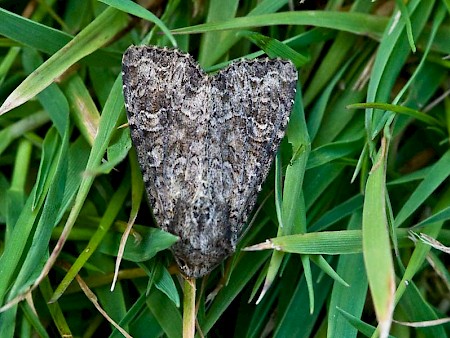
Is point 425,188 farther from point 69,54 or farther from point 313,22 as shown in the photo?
point 69,54

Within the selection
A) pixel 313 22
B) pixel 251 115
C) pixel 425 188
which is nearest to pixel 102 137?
pixel 251 115

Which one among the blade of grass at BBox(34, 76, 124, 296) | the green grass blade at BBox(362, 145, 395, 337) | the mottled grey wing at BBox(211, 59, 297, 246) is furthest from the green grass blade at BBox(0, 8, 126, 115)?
the green grass blade at BBox(362, 145, 395, 337)

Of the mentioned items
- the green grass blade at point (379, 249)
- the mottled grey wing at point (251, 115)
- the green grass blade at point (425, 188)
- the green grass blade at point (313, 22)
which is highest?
→ the green grass blade at point (313, 22)

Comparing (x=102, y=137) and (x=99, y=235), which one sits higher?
(x=102, y=137)

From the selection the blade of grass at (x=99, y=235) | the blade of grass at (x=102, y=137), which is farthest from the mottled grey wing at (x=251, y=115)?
the blade of grass at (x=99, y=235)

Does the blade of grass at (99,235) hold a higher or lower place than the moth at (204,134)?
lower

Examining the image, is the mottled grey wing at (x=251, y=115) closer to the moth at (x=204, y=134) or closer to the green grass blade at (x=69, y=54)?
the moth at (x=204, y=134)

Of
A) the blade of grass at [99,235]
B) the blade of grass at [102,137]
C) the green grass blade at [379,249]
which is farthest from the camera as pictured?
the blade of grass at [99,235]

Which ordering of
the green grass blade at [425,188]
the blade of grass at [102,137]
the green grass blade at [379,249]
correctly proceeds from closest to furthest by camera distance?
the green grass blade at [379,249], the blade of grass at [102,137], the green grass blade at [425,188]
